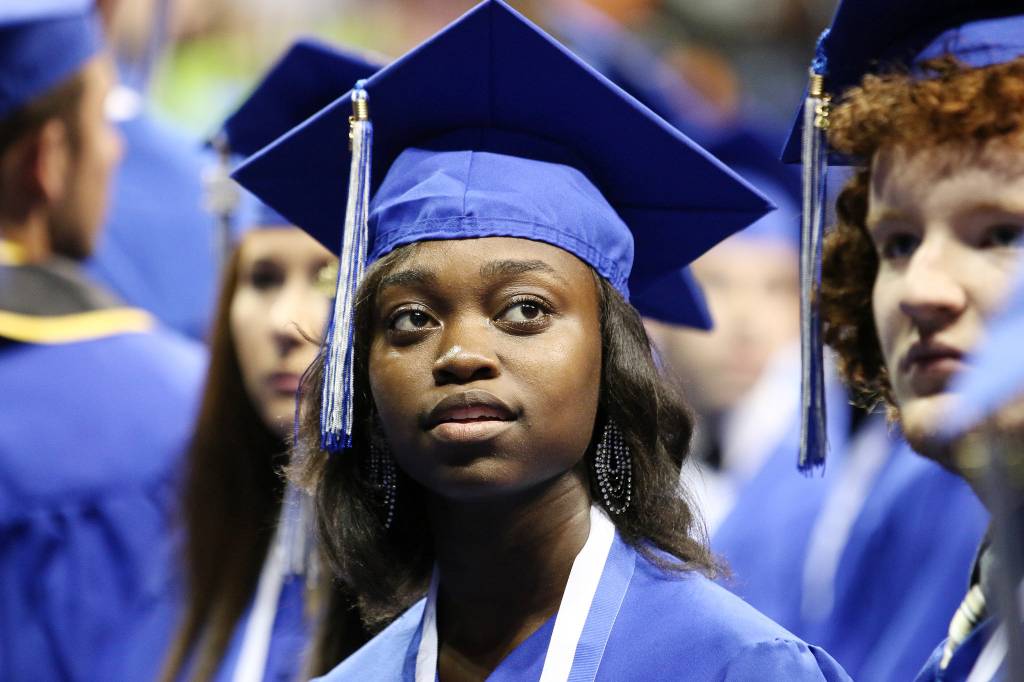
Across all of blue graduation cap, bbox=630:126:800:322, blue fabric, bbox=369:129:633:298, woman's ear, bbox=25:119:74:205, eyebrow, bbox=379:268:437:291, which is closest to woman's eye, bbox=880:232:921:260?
blue fabric, bbox=369:129:633:298

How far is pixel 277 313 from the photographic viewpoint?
11.8 ft

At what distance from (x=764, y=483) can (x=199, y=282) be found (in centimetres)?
193

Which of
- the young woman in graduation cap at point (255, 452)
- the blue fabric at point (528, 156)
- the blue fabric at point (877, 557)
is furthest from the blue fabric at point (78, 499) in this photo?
the blue fabric at point (528, 156)

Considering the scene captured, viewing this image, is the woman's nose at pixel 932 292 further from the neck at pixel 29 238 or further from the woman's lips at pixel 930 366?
the neck at pixel 29 238

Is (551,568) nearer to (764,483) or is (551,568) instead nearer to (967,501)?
(967,501)

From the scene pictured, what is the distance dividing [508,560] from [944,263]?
0.73m

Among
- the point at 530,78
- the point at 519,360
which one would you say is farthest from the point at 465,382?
the point at 530,78

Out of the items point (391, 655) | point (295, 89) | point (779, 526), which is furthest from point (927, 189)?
point (779, 526)

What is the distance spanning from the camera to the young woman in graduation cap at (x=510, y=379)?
7.54ft

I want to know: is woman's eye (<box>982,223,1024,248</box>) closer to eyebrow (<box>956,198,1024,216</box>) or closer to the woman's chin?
eyebrow (<box>956,198,1024,216</box>)

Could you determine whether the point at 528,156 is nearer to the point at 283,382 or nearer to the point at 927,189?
the point at 927,189

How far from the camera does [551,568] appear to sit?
242cm

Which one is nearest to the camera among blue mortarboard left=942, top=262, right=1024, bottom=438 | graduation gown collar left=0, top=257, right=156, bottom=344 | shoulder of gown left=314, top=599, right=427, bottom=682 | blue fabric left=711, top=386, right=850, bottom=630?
blue mortarboard left=942, top=262, right=1024, bottom=438

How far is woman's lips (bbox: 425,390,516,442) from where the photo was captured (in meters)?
2.27
